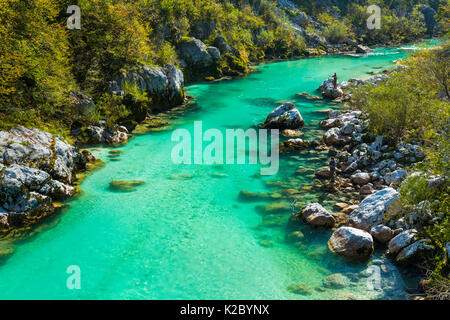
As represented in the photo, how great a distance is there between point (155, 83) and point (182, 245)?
2479cm

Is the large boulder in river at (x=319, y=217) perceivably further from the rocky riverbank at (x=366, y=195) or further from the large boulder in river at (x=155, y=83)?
the large boulder in river at (x=155, y=83)

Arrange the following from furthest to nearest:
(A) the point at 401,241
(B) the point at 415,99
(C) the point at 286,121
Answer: (C) the point at 286,121 < (B) the point at 415,99 < (A) the point at 401,241

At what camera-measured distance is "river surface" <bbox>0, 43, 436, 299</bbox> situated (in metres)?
13.1

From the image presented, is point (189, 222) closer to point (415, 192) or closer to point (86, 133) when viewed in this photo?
point (415, 192)

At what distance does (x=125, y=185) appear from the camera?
69.4 feet

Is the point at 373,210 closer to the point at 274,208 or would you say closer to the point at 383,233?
the point at 383,233

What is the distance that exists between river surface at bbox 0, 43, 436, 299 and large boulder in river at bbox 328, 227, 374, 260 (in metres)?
0.39

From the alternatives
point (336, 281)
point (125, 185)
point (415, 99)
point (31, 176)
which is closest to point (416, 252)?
point (336, 281)

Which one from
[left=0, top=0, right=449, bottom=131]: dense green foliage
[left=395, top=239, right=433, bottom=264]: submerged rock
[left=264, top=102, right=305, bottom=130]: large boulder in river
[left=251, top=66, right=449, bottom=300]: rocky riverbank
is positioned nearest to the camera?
[left=395, top=239, right=433, bottom=264]: submerged rock

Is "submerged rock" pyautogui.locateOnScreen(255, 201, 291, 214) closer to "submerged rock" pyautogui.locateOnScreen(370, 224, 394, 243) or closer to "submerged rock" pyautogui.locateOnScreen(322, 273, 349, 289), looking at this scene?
"submerged rock" pyautogui.locateOnScreen(370, 224, 394, 243)

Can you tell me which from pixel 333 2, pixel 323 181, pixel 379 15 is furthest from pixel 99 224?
pixel 333 2

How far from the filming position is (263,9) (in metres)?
97.1

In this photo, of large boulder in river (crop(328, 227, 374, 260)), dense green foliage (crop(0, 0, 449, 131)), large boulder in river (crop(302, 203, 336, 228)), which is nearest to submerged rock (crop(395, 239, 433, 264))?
large boulder in river (crop(328, 227, 374, 260))

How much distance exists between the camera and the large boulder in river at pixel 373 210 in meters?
16.0
